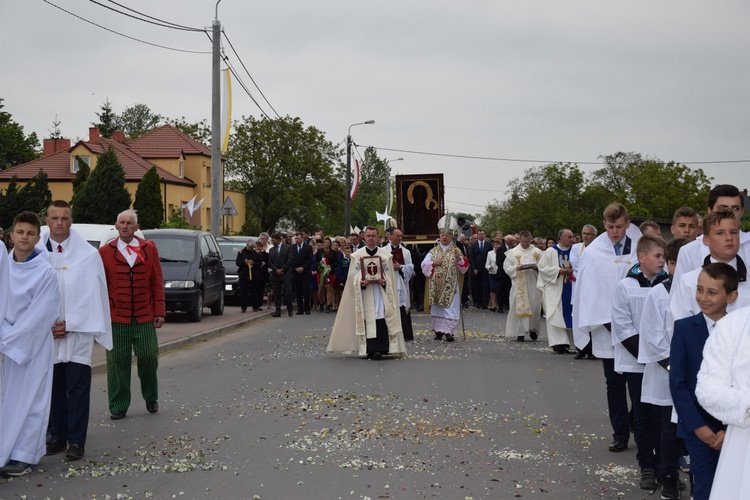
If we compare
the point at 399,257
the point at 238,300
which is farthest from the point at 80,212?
the point at 399,257

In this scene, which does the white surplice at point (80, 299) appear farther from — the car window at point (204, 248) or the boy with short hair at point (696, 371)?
the car window at point (204, 248)

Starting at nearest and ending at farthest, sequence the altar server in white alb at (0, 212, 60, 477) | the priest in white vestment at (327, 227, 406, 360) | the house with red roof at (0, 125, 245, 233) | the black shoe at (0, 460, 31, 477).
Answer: the black shoe at (0, 460, 31, 477) → the altar server in white alb at (0, 212, 60, 477) → the priest in white vestment at (327, 227, 406, 360) → the house with red roof at (0, 125, 245, 233)

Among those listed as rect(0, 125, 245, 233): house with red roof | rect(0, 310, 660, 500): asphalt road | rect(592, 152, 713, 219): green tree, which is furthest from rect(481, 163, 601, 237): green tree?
rect(0, 310, 660, 500): asphalt road

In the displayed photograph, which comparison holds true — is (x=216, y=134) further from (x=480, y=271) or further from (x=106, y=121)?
(x=106, y=121)

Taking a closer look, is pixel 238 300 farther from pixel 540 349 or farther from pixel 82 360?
pixel 82 360

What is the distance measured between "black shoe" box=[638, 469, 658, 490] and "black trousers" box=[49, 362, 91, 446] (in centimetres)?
427

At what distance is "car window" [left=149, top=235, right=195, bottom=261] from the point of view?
71.2 feet

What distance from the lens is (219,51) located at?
27.1 m

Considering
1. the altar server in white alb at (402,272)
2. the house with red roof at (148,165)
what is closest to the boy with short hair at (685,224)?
the altar server in white alb at (402,272)

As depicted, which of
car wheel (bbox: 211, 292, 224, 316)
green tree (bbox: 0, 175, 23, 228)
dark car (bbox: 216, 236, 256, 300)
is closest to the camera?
car wheel (bbox: 211, 292, 224, 316)

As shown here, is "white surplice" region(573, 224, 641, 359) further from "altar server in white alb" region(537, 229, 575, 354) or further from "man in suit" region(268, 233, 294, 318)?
"man in suit" region(268, 233, 294, 318)

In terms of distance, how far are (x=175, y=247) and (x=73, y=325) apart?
13818 millimetres

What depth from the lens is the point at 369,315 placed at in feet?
51.6

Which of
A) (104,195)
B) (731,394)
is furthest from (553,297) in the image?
(104,195)
